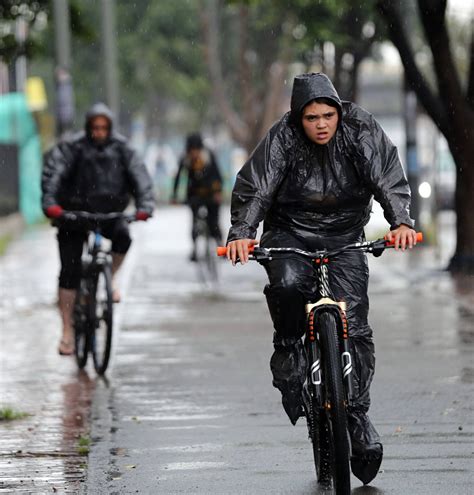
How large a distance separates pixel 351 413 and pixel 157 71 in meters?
51.0

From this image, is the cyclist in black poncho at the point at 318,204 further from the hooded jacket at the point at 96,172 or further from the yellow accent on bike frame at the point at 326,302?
the hooded jacket at the point at 96,172

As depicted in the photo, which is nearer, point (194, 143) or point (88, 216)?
point (88, 216)

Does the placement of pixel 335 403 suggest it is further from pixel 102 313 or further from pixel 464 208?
pixel 464 208

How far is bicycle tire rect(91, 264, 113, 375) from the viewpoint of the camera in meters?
9.95

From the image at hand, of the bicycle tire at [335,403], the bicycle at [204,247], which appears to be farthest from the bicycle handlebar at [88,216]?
the bicycle at [204,247]

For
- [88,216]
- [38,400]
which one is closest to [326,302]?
[38,400]

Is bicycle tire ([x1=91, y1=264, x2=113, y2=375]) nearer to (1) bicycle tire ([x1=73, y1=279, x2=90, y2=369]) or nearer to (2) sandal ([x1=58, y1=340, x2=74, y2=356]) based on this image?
(1) bicycle tire ([x1=73, y1=279, x2=90, y2=369])

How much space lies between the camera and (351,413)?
627cm

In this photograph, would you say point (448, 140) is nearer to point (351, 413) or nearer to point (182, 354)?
point (182, 354)

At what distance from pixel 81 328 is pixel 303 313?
4248 millimetres

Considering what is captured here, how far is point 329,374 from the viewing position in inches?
232

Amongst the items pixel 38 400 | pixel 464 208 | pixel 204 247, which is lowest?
pixel 204 247

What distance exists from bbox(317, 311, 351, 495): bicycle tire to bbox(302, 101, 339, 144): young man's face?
0.74 meters

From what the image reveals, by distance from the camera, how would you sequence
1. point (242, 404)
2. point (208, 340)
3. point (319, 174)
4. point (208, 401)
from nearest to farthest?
point (319, 174) < point (242, 404) < point (208, 401) < point (208, 340)
